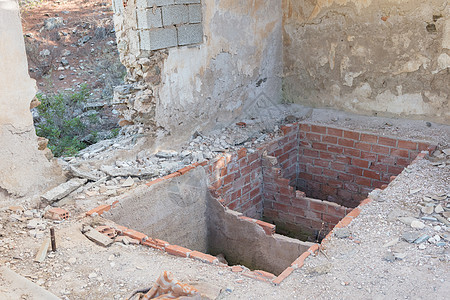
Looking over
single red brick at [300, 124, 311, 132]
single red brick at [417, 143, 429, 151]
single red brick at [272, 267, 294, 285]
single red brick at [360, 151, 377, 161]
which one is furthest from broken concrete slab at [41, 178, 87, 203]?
single red brick at [417, 143, 429, 151]

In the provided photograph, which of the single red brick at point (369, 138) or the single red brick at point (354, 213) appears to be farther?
Answer: the single red brick at point (369, 138)

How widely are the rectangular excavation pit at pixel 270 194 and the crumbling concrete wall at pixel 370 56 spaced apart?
698mm

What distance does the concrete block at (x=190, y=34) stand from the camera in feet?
15.6

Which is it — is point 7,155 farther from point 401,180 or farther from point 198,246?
point 401,180

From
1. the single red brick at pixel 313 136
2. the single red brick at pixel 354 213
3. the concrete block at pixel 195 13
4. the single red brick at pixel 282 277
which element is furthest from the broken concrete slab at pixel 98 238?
the single red brick at pixel 313 136

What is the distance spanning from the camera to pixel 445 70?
513 centimetres

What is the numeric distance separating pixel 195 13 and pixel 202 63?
1.88ft

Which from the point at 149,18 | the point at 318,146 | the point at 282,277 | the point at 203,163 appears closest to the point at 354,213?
the point at 282,277

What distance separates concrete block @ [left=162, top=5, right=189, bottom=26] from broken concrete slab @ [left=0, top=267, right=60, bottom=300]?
2896 mm

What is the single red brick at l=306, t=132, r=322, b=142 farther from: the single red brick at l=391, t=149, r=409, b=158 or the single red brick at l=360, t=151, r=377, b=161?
the single red brick at l=391, t=149, r=409, b=158

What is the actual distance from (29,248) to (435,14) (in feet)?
15.9

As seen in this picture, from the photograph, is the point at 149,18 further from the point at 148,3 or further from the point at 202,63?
the point at 202,63

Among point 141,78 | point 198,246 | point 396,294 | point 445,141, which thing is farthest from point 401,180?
point 141,78

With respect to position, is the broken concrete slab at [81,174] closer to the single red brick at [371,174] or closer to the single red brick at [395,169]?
the single red brick at [371,174]
